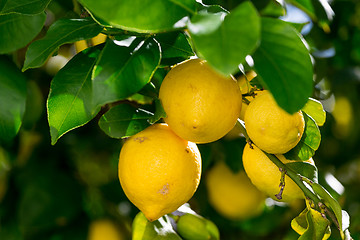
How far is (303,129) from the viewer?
2.35ft

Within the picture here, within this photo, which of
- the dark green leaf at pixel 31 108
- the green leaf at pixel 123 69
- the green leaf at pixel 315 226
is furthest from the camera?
the dark green leaf at pixel 31 108

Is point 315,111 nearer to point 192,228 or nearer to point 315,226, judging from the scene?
point 315,226

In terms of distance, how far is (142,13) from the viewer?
0.59m

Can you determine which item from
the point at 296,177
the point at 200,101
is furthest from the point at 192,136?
the point at 296,177

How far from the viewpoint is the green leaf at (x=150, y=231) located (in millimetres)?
864

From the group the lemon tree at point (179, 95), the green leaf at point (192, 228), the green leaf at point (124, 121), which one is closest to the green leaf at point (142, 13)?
the lemon tree at point (179, 95)

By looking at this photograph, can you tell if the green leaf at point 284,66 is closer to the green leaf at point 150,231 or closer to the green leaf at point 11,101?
the green leaf at point 150,231

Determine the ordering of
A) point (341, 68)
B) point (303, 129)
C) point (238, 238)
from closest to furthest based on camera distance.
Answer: point (303, 129)
point (341, 68)
point (238, 238)

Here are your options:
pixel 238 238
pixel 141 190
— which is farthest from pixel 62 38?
pixel 238 238

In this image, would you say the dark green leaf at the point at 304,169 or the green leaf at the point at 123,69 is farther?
the dark green leaf at the point at 304,169

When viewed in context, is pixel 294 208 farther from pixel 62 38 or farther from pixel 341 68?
pixel 62 38

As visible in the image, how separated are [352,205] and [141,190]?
1.19 metres

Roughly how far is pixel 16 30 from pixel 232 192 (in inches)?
31.8

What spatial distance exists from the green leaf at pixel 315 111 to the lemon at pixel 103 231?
75 cm
